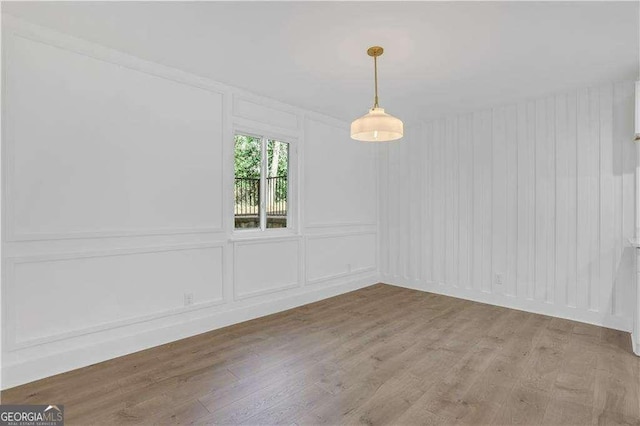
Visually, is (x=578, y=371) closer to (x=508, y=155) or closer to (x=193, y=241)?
→ (x=508, y=155)

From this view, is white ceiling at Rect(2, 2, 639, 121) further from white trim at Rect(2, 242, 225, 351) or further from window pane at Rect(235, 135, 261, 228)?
white trim at Rect(2, 242, 225, 351)

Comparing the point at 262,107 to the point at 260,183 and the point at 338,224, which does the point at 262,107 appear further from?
the point at 338,224

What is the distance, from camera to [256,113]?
13.0ft

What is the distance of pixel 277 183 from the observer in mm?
4336

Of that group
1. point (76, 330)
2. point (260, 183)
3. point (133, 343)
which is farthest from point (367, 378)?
point (260, 183)

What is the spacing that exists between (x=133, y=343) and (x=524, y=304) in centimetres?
446

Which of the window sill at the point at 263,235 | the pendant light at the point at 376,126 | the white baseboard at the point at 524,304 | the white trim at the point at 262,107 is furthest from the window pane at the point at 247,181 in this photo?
the white baseboard at the point at 524,304

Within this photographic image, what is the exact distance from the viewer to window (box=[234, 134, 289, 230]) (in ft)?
12.9

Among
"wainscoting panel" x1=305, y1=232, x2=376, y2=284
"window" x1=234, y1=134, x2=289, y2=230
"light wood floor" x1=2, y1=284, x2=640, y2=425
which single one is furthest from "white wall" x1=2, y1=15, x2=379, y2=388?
"wainscoting panel" x1=305, y1=232, x2=376, y2=284

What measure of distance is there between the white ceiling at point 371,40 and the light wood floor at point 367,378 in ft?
8.70

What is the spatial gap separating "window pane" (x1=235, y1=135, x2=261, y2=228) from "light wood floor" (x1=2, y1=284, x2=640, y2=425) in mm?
1241

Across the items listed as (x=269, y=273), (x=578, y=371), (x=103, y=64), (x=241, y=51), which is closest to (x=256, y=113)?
(x=241, y=51)

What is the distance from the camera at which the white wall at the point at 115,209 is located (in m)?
2.45

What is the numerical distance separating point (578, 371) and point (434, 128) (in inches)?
140
